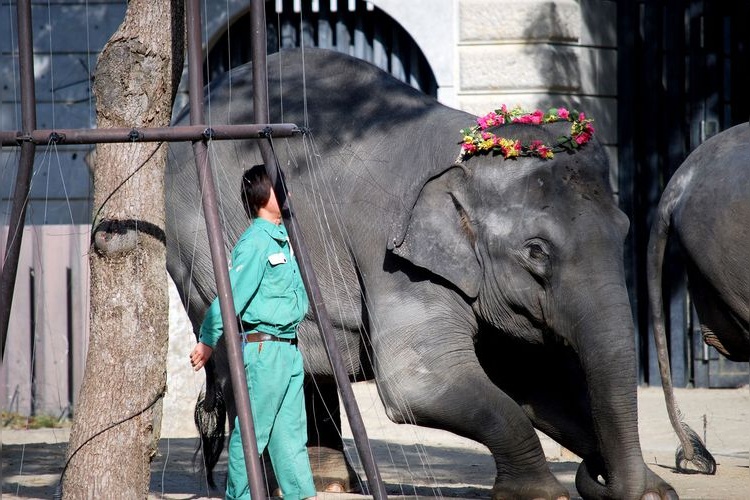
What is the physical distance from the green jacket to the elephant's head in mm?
1074

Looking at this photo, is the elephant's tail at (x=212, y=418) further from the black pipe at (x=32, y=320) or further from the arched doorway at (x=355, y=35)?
the arched doorway at (x=355, y=35)

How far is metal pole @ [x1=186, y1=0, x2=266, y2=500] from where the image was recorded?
4.46m

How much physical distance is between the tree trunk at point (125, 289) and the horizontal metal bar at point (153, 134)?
21.4 inches

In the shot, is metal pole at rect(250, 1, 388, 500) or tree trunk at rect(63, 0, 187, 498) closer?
metal pole at rect(250, 1, 388, 500)

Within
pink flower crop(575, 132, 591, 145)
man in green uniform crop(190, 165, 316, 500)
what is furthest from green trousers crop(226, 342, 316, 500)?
pink flower crop(575, 132, 591, 145)

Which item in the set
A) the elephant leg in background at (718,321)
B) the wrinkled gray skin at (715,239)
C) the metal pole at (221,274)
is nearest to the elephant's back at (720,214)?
the wrinkled gray skin at (715,239)

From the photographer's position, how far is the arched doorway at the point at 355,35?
37.3 feet

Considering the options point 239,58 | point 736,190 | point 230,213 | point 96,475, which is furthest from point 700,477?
point 239,58

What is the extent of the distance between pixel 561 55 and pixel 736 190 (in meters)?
3.97

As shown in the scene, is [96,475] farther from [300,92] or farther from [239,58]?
[239,58]

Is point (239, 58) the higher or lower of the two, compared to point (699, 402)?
higher

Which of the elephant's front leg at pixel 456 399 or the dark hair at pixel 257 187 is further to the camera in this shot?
the elephant's front leg at pixel 456 399

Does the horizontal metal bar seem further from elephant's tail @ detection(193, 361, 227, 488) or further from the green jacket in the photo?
elephant's tail @ detection(193, 361, 227, 488)

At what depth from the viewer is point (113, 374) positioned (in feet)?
17.3
